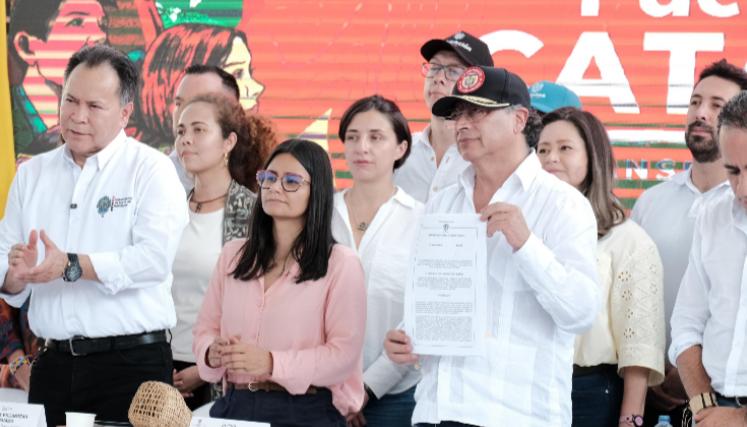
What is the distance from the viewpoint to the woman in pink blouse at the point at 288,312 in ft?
7.32

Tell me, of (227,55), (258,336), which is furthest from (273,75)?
(258,336)

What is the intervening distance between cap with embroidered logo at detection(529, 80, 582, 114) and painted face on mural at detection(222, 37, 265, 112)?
5.83ft

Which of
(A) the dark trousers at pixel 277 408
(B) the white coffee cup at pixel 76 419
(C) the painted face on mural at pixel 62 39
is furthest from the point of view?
(C) the painted face on mural at pixel 62 39

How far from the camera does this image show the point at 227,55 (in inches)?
179

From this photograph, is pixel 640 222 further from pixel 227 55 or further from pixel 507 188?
pixel 227 55

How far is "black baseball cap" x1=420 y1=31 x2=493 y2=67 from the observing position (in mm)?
3455

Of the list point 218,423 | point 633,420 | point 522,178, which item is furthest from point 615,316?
point 218,423

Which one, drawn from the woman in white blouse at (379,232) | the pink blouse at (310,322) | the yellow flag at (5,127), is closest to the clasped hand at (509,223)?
the pink blouse at (310,322)

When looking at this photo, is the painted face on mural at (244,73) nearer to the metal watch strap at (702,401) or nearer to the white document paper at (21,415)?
the white document paper at (21,415)

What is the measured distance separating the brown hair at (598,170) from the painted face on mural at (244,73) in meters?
2.09

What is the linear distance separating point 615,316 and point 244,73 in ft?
8.98

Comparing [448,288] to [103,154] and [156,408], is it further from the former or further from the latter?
[103,154]

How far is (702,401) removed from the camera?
2092 millimetres

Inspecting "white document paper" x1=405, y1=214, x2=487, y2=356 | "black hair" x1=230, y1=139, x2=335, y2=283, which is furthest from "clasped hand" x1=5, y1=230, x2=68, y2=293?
"white document paper" x1=405, y1=214, x2=487, y2=356
